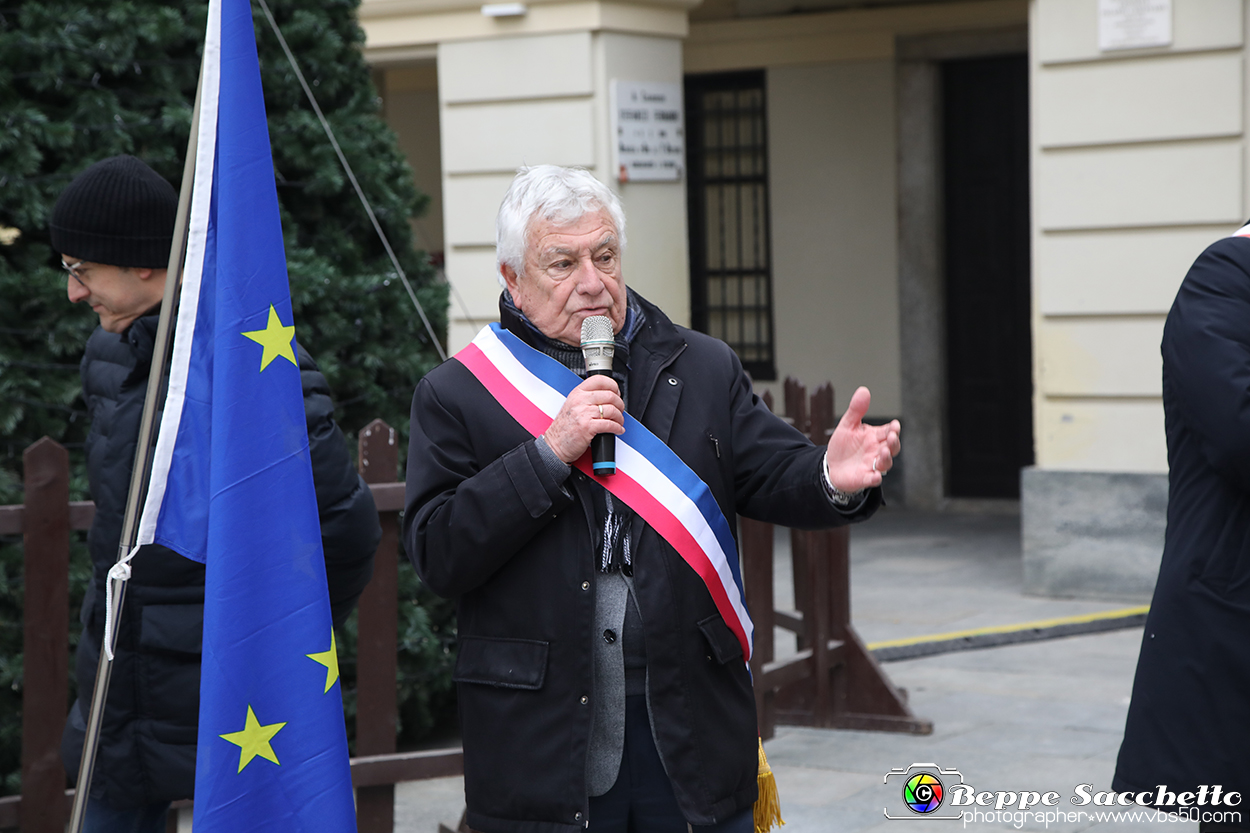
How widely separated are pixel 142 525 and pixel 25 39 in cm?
255

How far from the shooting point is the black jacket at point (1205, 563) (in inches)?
114

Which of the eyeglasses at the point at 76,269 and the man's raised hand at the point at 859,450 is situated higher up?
the eyeglasses at the point at 76,269

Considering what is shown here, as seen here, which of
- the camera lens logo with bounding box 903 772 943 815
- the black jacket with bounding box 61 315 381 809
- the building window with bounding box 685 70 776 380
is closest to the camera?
the black jacket with bounding box 61 315 381 809

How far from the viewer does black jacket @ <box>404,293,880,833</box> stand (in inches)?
106

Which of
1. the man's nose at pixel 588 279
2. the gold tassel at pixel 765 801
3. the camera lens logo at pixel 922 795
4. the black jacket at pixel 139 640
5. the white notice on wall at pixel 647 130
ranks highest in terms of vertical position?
the white notice on wall at pixel 647 130

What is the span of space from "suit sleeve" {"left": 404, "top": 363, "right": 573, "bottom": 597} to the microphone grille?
0.72ft

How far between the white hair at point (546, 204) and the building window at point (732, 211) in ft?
29.6

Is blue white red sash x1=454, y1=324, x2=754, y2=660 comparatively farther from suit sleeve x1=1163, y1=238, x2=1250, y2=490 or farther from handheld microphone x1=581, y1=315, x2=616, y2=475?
suit sleeve x1=1163, y1=238, x2=1250, y2=490

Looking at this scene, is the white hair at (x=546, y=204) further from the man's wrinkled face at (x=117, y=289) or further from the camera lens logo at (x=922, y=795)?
the camera lens logo at (x=922, y=795)

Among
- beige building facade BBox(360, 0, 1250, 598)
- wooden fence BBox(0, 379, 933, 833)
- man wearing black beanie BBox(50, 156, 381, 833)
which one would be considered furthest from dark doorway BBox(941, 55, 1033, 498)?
man wearing black beanie BBox(50, 156, 381, 833)

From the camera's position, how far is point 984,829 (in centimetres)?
481

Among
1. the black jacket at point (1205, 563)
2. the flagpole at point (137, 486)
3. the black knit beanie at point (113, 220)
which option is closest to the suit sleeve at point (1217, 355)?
the black jacket at point (1205, 563)

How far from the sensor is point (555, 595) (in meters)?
2.72

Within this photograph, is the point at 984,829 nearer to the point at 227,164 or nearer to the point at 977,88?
the point at 227,164
